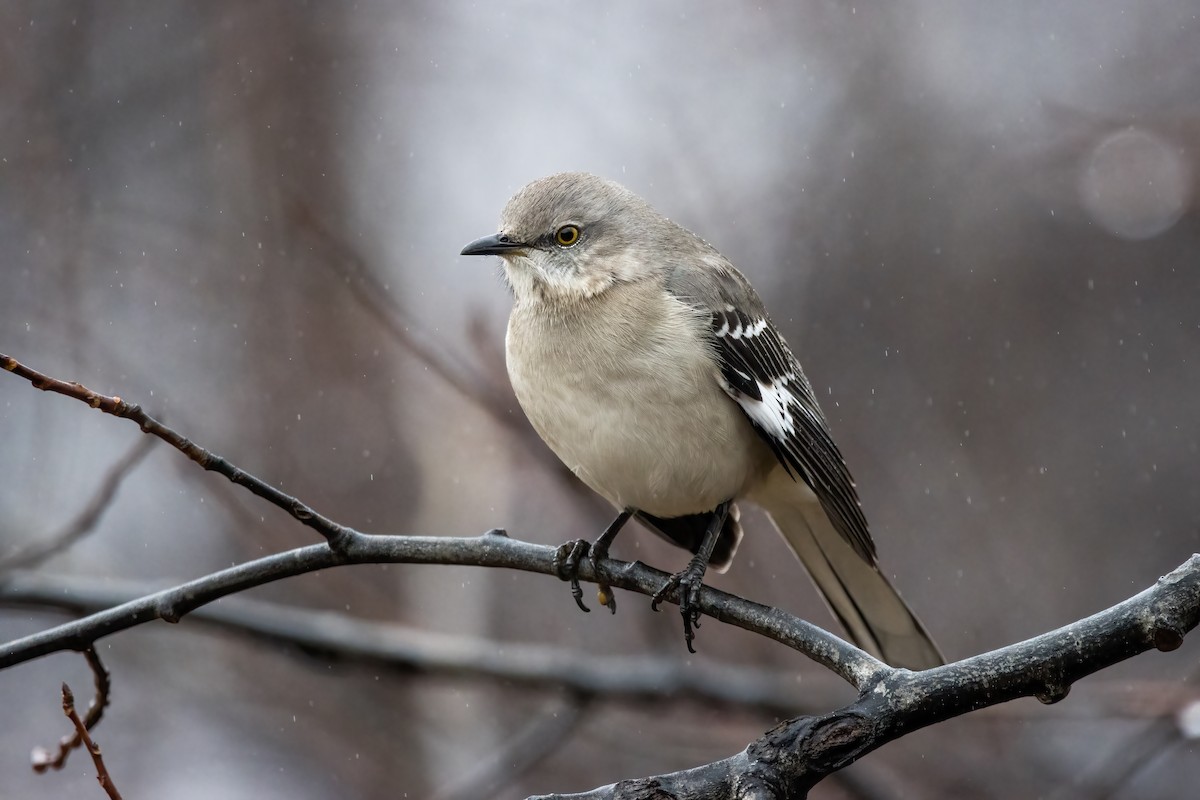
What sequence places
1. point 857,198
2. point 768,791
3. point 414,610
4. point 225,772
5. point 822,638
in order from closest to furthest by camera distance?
point 768,791
point 822,638
point 414,610
point 225,772
point 857,198

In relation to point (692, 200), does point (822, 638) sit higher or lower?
lower

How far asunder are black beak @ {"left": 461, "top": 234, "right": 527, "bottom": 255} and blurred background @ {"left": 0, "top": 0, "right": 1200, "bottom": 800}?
0.91m

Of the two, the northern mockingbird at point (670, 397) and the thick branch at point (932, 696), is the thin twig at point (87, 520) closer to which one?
the northern mockingbird at point (670, 397)

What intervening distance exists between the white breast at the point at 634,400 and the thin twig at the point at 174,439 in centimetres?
97

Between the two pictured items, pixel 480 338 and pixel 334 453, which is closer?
pixel 480 338

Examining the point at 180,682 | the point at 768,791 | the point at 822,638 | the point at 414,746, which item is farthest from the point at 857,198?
the point at 768,791

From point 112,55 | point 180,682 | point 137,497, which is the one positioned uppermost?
point 112,55

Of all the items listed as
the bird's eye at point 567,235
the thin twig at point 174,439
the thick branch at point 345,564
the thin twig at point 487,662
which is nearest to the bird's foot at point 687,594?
the thick branch at point 345,564

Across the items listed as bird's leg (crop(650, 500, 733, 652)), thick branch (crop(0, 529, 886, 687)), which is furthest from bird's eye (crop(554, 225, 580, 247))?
thick branch (crop(0, 529, 886, 687))

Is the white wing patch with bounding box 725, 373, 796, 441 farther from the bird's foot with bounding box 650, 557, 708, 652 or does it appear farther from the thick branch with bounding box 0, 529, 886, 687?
the thick branch with bounding box 0, 529, 886, 687

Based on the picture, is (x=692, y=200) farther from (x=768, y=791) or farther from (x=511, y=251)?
(x=768, y=791)

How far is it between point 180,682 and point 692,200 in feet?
13.7

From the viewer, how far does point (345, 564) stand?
8.50 ft

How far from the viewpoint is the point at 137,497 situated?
6.80 m
